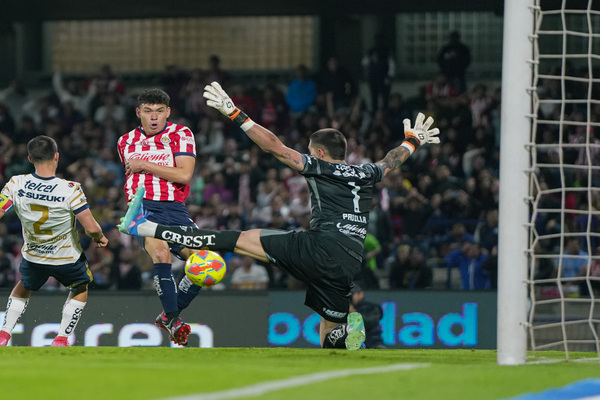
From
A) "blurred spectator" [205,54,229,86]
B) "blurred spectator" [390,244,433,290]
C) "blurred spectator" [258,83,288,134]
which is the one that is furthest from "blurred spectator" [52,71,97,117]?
"blurred spectator" [390,244,433,290]

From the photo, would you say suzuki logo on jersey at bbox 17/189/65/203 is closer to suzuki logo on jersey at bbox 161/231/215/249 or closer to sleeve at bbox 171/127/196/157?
sleeve at bbox 171/127/196/157

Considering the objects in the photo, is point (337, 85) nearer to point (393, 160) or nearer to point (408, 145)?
point (408, 145)

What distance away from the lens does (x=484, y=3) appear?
20.2 meters

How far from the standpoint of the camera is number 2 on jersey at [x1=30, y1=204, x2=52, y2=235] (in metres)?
9.20

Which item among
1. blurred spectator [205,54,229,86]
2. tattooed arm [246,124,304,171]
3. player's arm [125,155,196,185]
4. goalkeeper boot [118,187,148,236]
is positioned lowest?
goalkeeper boot [118,187,148,236]

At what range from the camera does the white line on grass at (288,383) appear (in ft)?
16.2

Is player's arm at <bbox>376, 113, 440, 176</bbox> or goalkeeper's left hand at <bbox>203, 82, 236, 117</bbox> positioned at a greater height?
goalkeeper's left hand at <bbox>203, 82, 236, 117</bbox>

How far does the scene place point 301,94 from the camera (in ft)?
67.3

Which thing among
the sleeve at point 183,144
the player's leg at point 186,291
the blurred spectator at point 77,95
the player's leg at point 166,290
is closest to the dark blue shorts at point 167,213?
the player's leg at point 166,290

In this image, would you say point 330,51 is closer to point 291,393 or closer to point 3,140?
point 3,140

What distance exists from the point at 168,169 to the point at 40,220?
127cm

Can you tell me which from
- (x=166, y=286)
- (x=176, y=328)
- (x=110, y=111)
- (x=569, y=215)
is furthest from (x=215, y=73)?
(x=176, y=328)

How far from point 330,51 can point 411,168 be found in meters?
5.98

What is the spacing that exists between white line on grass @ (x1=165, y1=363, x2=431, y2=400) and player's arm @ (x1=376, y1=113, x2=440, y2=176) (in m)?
2.50
